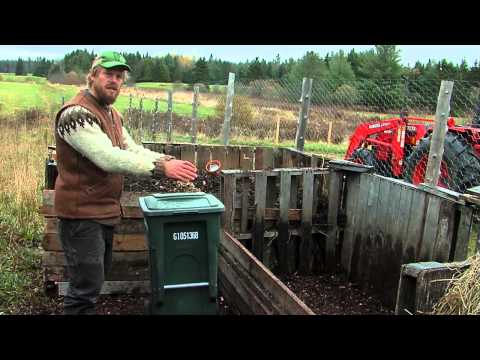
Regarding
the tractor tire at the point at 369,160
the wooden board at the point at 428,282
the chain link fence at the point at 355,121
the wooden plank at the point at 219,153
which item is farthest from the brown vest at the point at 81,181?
the tractor tire at the point at 369,160

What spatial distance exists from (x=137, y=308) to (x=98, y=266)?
128 centimetres

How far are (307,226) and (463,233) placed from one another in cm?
177

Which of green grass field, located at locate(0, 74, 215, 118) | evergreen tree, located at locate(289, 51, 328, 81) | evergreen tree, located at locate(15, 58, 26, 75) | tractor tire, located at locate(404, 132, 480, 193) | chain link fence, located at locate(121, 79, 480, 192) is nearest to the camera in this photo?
tractor tire, located at locate(404, 132, 480, 193)

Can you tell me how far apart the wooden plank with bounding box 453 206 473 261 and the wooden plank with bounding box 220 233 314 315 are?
1.64 metres

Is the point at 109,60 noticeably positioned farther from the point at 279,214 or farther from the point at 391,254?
the point at 391,254

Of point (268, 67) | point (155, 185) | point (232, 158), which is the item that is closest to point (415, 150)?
point (232, 158)

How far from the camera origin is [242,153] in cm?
662

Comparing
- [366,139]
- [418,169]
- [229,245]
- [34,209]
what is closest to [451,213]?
[229,245]

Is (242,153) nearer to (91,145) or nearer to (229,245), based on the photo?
(229,245)

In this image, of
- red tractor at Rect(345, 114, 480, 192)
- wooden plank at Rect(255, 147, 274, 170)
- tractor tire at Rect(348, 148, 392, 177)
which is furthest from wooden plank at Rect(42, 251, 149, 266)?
tractor tire at Rect(348, 148, 392, 177)

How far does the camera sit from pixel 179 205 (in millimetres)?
3240

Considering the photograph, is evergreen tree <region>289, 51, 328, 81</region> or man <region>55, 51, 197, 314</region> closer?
man <region>55, 51, 197, 314</region>

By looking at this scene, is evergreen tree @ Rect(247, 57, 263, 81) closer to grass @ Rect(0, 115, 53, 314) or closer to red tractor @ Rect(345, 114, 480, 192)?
red tractor @ Rect(345, 114, 480, 192)

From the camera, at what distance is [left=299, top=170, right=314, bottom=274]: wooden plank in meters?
5.26
